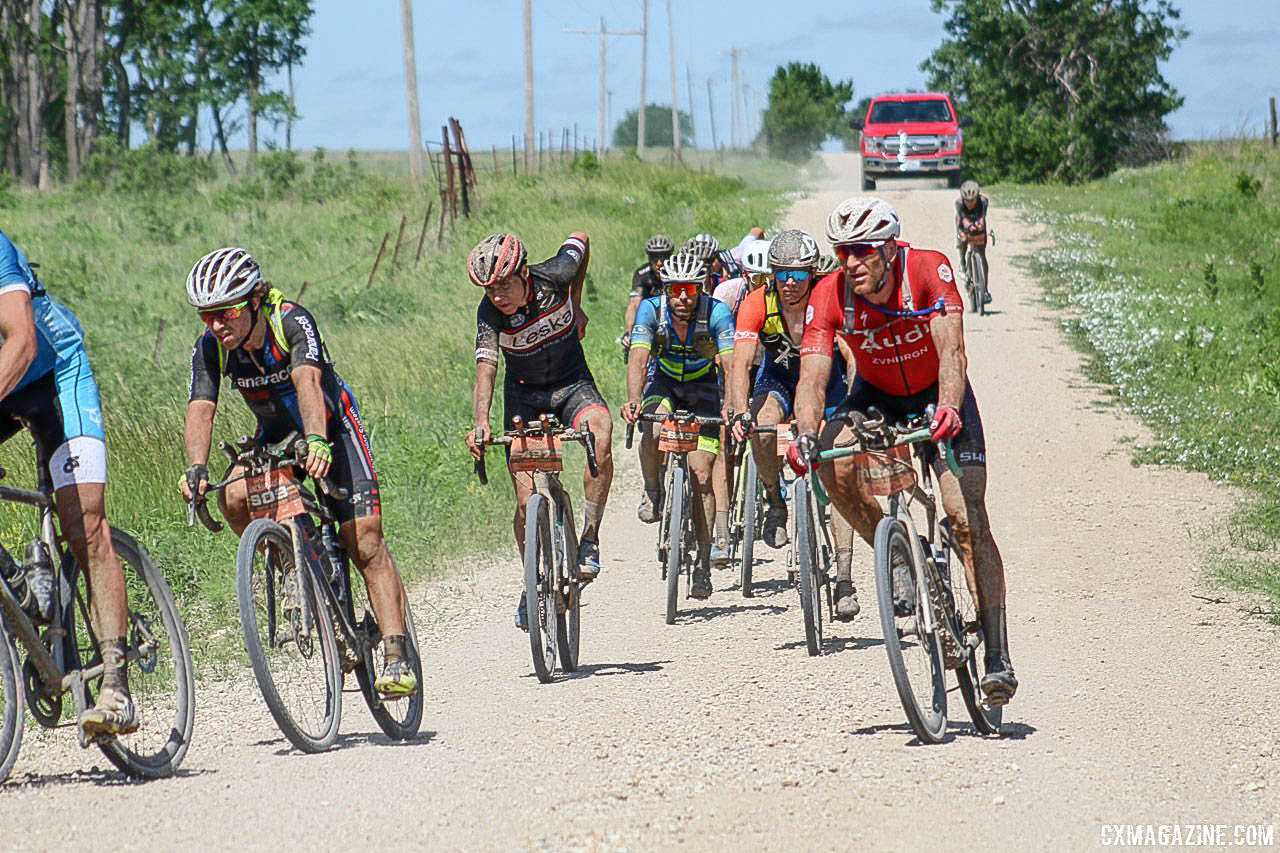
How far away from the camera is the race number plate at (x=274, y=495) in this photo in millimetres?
6539

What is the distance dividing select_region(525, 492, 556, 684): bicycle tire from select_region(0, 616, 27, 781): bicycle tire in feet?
9.02

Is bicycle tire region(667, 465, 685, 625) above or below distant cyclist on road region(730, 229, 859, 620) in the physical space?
below

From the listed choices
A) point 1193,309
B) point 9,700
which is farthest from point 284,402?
point 1193,309

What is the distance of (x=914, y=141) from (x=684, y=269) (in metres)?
30.5

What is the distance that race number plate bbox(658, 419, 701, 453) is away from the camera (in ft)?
33.5

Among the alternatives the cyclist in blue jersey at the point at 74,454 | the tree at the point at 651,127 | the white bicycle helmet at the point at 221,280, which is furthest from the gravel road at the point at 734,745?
the tree at the point at 651,127

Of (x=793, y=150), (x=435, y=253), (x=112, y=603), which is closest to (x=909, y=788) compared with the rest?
(x=112, y=603)

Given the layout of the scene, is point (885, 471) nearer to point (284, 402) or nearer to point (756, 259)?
point (284, 402)

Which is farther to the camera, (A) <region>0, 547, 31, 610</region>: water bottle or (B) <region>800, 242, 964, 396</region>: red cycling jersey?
(B) <region>800, 242, 964, 396</region>: red cycling jersey

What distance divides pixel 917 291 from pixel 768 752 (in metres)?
1.99

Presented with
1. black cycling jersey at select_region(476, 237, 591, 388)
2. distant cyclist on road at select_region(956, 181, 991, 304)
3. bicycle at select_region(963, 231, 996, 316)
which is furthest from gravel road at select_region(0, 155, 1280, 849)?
bicycle at select_region(963, 231, 996, 316)

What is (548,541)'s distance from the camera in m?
8.37

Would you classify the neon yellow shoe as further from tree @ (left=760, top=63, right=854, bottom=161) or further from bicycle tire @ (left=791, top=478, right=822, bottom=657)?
tree @ (left=760, top=63, right=854, bottom=161)

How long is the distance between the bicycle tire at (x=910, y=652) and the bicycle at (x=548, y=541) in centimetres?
219
